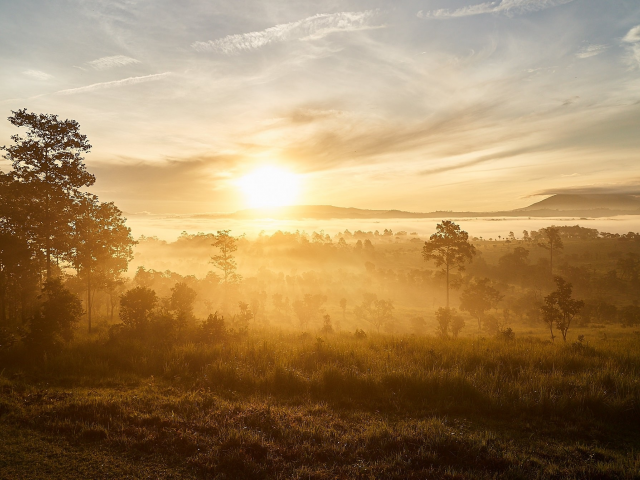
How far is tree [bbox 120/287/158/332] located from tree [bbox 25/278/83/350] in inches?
72.6

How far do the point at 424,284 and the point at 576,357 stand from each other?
97.7 m

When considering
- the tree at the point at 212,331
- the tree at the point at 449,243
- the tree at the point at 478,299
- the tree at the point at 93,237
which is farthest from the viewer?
the tree at the point at 478,299

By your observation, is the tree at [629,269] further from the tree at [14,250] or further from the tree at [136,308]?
the tree at [14,250]

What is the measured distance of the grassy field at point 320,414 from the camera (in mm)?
5586

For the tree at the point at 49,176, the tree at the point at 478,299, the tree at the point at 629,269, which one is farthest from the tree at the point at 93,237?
the tree at the point at 629,269

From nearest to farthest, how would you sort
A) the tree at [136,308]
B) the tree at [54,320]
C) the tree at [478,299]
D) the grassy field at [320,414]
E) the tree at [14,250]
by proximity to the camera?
the grassy field at [320,414] → the tree at [54,320] → the tree at [136,308] → the tree at [14,250] → the tree at [478,299]

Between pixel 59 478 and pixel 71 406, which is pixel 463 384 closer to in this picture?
pixel 59 478

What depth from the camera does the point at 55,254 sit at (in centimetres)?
1966

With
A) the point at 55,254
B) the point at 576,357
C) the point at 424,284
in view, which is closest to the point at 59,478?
the point at 576,357

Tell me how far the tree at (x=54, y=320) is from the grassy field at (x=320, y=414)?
0.68 metres

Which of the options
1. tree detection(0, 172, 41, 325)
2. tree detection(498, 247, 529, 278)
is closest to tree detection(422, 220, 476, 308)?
tree detection(0, 172, 41, 325)

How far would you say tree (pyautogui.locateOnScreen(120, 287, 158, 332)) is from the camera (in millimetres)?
15227

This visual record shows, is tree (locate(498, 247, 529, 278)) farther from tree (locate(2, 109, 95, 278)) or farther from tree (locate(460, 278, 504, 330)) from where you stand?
tree (locate(2, 109, 95, 278))

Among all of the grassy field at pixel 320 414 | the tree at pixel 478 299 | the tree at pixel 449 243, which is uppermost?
the tree at pixel 449 243
